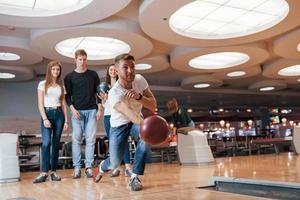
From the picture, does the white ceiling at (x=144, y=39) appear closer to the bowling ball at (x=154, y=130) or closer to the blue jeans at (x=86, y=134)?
the blue jeans at (x=86, y=134)

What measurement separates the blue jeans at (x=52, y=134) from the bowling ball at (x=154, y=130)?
184 cm

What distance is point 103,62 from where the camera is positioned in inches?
414

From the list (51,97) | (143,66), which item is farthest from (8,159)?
(143,66)

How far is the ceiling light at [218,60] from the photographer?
10975 mm

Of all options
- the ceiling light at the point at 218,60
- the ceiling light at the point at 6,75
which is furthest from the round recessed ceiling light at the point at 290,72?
the ceiling light at the point at 6,75

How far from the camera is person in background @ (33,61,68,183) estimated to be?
12.6ft

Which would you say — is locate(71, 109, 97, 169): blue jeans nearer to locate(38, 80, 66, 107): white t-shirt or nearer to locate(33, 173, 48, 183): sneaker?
locate(38, 80, 66, 107): white t-shirt

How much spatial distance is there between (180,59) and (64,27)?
4.11m

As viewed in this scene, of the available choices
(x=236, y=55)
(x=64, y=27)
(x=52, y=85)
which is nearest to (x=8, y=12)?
(x=64, y=27)

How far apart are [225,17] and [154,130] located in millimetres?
5895

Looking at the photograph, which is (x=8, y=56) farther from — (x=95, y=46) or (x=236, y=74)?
(x=236, y=74)

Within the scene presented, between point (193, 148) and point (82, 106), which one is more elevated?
point (82, 106)

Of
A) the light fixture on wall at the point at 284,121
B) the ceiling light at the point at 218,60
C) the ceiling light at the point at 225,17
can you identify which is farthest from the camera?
the light fixture on wall at the point at 284,121

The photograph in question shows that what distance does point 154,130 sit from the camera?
2326 mm
